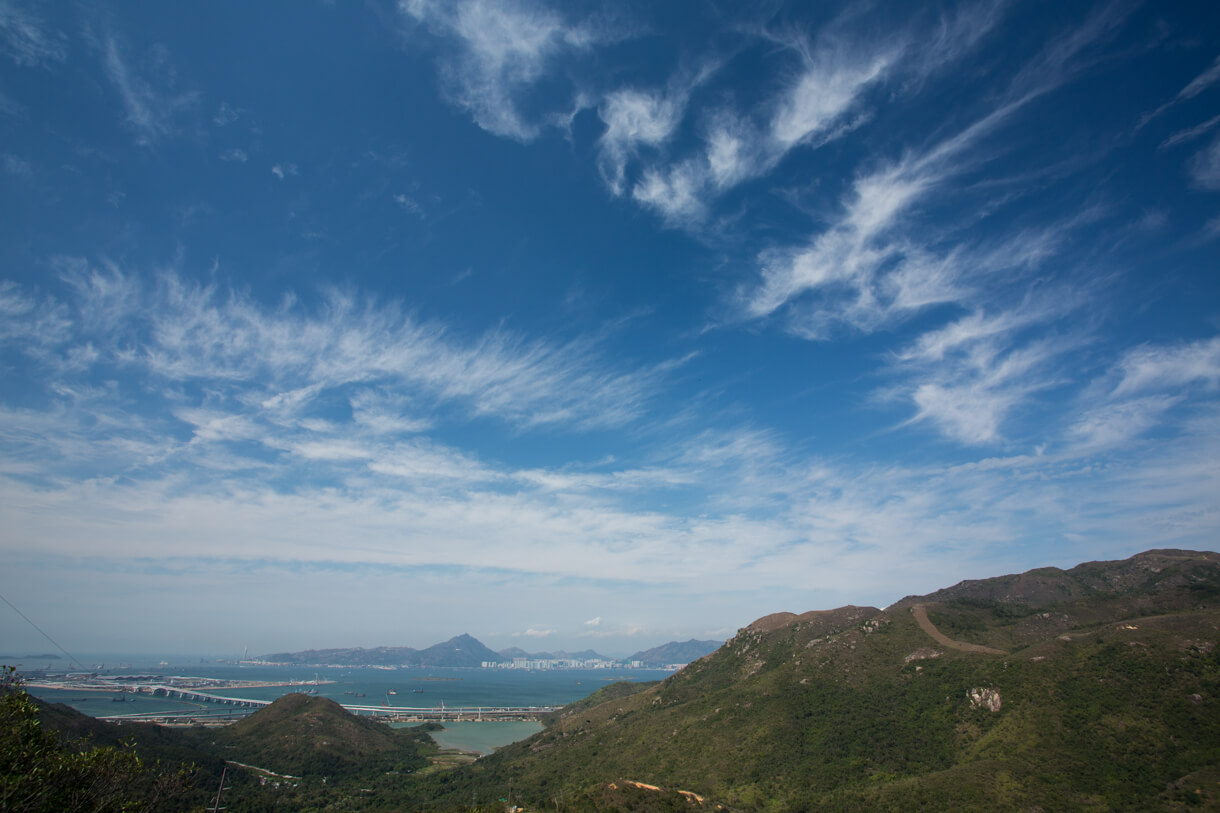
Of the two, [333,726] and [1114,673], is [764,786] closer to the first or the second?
[1114,673]

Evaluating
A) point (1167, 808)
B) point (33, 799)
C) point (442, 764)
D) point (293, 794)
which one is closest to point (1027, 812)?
point (1167, 808)

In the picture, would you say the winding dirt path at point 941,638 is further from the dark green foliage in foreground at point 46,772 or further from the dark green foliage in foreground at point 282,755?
the dark green foliage in foreground at point 46,772

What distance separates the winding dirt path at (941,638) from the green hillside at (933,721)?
58 cm

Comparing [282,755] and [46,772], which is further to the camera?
[282,755]

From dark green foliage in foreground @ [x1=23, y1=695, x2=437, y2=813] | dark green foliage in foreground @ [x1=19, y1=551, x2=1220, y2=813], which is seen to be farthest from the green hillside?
dark green foliage in foreground @ [x1=23, y1=695, x2=437, y2=813]

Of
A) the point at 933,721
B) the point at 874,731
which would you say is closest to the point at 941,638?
the point at 933,721

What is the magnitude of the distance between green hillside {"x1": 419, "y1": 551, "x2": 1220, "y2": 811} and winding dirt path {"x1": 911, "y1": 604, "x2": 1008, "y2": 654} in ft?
1.89

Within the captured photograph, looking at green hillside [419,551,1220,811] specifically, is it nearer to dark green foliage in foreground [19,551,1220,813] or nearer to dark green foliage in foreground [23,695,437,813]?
dark green foliage in foreground [19,551,1220,813]

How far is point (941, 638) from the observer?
11900cm

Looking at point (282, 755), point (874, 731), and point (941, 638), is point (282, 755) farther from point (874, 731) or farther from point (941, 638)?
point (941, 638)

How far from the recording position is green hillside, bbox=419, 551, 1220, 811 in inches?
2589

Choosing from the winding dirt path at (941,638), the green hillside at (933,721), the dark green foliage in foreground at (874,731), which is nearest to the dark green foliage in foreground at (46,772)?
the dark green foliage in foreground at (874,731)

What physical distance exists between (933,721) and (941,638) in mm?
34048

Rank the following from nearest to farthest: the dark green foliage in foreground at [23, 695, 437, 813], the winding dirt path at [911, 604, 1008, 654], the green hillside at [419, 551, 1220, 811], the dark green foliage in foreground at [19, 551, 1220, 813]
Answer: the green hillside at [419, 551, 1220, 811] < the dark green foliage in foreground at [19, 551, 1220, 813] < the dark green foliage in foreground at [23, 695, 437, 813] < the winding dirt path at [911, 604, 1008, 654]
